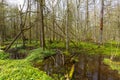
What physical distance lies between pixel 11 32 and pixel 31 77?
37252 millimetres

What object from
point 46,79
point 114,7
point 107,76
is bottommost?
point 107,76

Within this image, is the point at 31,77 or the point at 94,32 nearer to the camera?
the point at 31,77

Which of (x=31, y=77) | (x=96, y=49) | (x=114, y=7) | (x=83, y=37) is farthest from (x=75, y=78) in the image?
(x=114, y=7)

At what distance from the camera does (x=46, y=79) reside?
343 inches

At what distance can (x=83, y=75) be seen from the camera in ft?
39.0

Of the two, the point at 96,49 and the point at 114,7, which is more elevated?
the point at 114,7

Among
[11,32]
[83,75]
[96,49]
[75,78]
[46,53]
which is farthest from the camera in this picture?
[11,32]

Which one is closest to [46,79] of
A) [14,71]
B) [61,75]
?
[14,71]

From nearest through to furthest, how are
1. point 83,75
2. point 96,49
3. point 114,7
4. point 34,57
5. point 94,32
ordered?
point 83,75
point 34,57
point 96,49
point 114,7
point 94,32

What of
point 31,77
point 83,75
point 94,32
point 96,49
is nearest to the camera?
point 31,77

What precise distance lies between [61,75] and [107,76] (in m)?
3.13

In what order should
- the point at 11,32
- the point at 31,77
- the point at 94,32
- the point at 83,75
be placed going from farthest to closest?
the point at 11,32 → the point at 94,32 → the point at 83,75 → the point at 31,77

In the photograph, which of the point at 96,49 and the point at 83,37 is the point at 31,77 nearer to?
the point at 96,49

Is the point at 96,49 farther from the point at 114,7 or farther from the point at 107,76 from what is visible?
the point at 114,7
